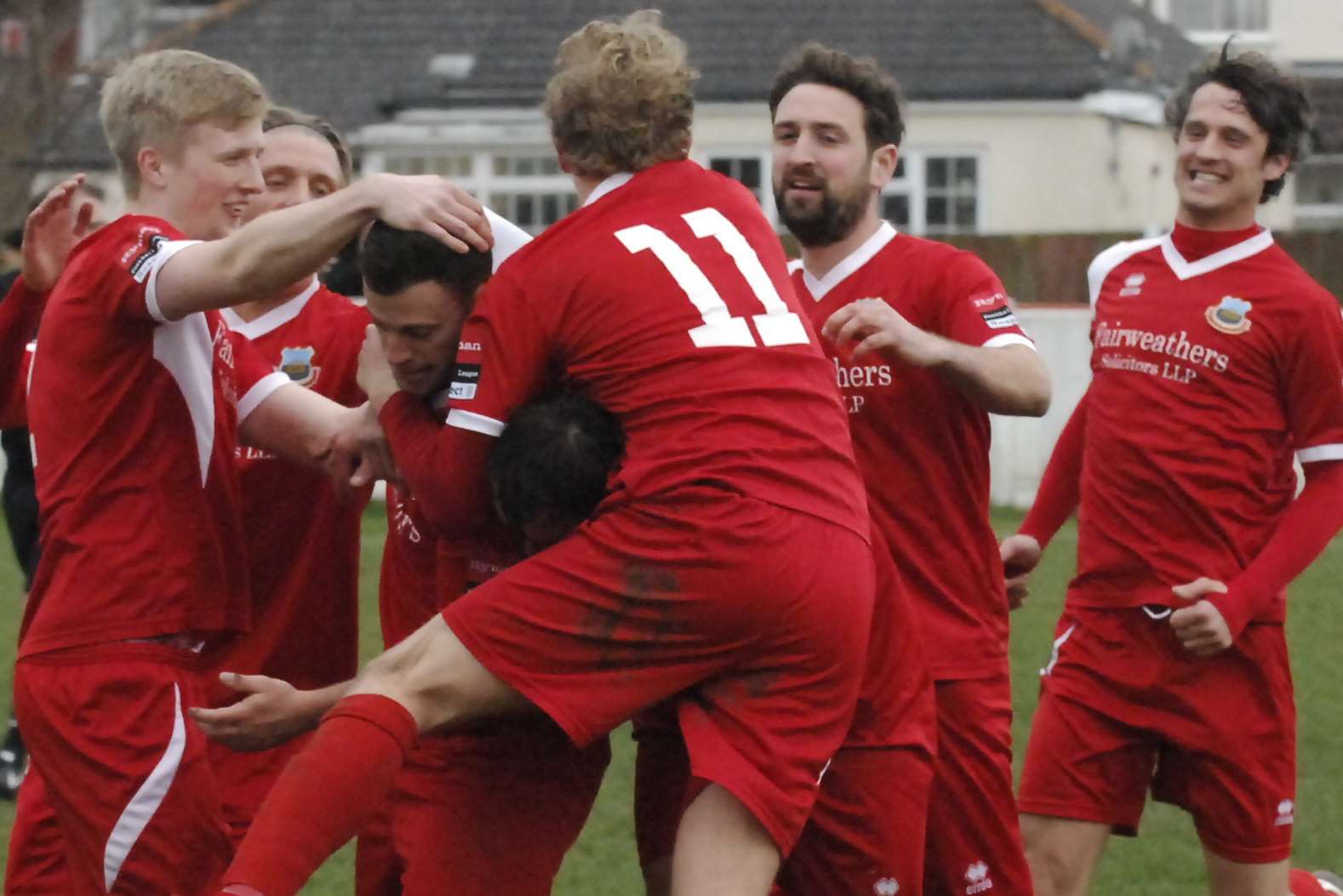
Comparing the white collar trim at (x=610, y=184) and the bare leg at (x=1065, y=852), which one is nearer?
the white collar trim at (x=610, y=184)

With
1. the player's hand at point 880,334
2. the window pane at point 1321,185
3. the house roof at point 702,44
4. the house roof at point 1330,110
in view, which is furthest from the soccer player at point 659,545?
the window pane at point 1321,185

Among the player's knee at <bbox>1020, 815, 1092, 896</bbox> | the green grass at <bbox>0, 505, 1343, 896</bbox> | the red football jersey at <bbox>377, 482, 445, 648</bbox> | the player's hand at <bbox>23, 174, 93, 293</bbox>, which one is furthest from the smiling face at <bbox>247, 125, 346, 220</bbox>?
the player's knee at <bbox>1020, 815, 1092, 896</bbox>

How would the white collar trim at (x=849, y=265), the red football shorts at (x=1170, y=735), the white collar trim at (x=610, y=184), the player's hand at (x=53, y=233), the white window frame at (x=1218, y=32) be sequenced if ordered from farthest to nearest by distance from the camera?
the white window frame at (x=1218, y=32)
the red football shorts at (x=1170, y=735)
the white collar trim at (x=849, y=265)
the player's hand at (x=53, y=233)
the white collar trim at (x=610, y=184)

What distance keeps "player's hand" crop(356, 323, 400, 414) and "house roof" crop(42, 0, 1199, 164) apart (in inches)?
846

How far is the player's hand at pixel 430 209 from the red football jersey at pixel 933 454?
3.36ft

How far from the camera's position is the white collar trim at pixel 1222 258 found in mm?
5531

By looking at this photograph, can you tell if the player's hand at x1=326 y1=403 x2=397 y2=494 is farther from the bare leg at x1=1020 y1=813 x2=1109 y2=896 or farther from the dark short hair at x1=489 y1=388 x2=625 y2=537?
the bare leg at x1=1020 y1=813 x2=1109 y2=896

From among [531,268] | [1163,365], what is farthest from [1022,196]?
[531,268]

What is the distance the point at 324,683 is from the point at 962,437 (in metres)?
1.61

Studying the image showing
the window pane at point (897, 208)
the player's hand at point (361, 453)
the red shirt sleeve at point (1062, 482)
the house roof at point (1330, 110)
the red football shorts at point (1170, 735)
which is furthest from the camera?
the house roof at point (1330, 110)

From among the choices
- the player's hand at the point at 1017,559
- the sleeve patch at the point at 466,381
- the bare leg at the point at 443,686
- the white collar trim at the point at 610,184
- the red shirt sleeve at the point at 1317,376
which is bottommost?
the player's hand at the point at 1017,559

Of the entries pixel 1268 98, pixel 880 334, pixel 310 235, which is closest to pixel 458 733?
pixel 310 235

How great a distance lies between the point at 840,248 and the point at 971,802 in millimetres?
1248

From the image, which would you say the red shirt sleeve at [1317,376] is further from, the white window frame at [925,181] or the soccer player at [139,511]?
the white window frame at [925,181]
